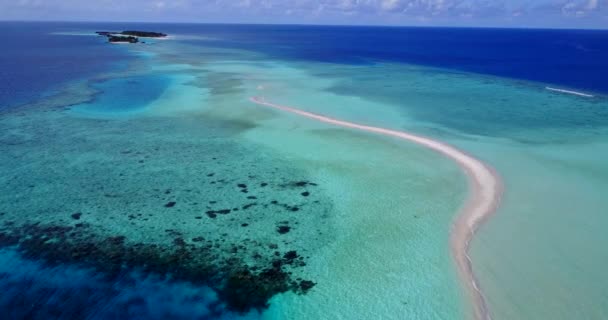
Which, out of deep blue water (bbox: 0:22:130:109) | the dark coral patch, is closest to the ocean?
the dark coral patch

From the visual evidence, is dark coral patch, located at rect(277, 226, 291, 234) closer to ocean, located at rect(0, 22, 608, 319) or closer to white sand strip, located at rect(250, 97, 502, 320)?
ocean, located at rect(0, 22, 608, 319)

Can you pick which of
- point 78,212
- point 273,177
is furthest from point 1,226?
point 273,177

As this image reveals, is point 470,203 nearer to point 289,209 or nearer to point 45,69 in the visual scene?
point 289,209

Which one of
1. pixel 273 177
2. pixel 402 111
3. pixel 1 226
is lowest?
pixel 1 226

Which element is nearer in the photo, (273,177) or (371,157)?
(273,177)

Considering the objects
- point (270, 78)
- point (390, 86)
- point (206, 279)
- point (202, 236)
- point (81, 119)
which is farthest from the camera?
point (270, 78)

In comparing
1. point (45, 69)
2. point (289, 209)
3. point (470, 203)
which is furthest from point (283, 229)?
point (45, 69)

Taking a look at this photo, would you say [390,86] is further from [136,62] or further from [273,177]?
[136,62]
